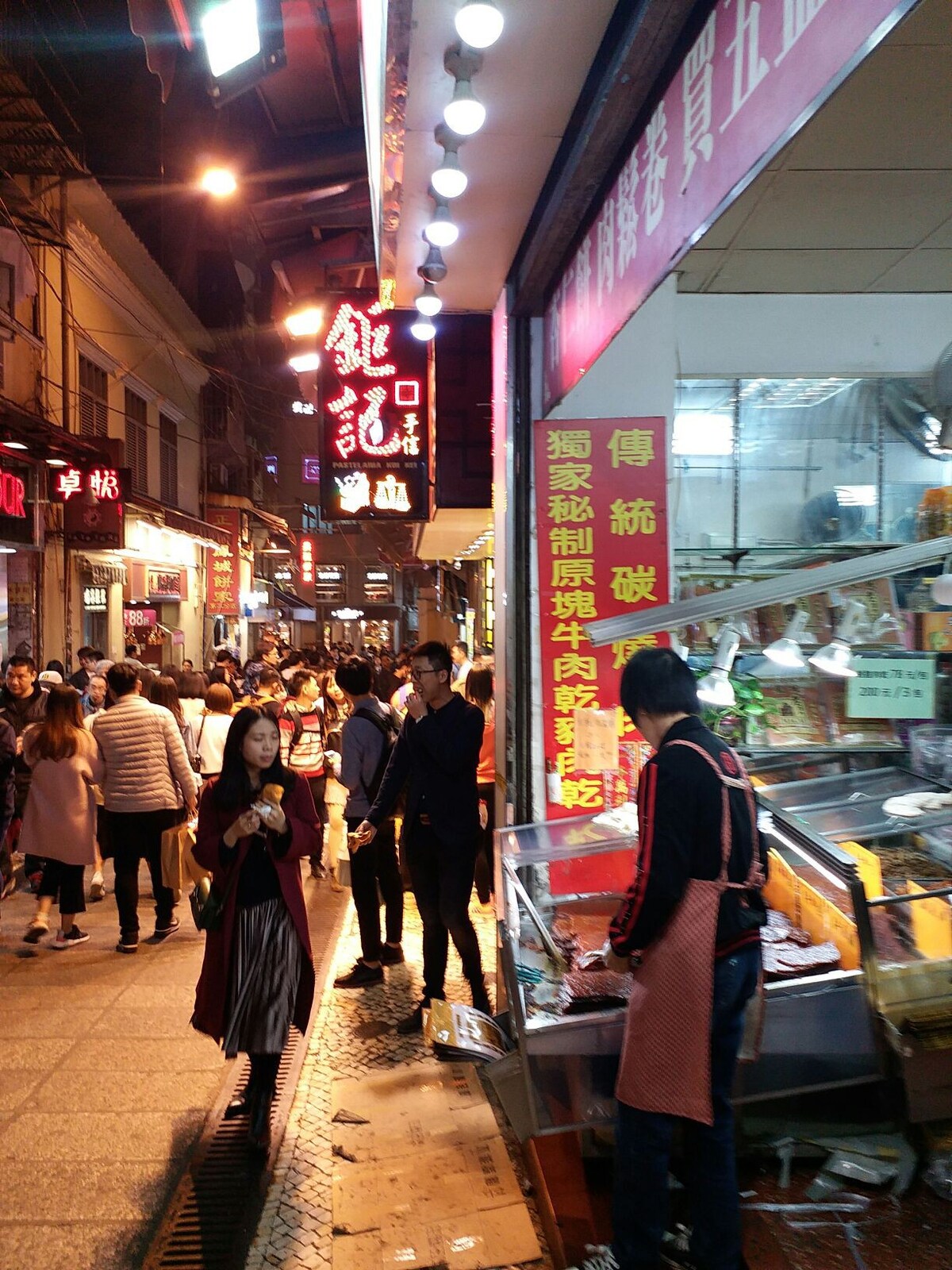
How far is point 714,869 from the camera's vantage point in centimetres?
289

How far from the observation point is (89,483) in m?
15.0

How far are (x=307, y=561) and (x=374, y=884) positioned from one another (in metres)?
32.4

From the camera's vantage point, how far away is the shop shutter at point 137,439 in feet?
68.8

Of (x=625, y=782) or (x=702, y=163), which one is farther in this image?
(x=625, y=782)

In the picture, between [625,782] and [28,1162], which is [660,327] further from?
[28,1162]

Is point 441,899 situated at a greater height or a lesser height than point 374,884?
greater

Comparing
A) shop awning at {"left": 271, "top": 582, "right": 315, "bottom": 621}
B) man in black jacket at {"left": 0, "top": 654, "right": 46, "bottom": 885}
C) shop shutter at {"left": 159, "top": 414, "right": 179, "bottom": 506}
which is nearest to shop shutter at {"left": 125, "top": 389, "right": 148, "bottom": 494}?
shop shutter at {"left": 159, "top": 414, "right": 179, "bottom": 506}

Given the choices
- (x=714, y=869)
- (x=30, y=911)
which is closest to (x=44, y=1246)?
(x=714, y=869)

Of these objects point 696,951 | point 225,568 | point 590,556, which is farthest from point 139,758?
point 225,568

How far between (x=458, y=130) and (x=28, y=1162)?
4615 mm

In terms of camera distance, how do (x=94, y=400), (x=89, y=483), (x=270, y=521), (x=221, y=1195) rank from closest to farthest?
(x=221, y=1195)
(x=89, y=483)
(x=94, y=400)
(x=270, y=521)

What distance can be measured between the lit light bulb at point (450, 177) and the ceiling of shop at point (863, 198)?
52.9 inches

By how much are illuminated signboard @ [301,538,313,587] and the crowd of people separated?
91.1 feet

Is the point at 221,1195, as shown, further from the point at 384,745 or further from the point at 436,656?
the point at 384,745
